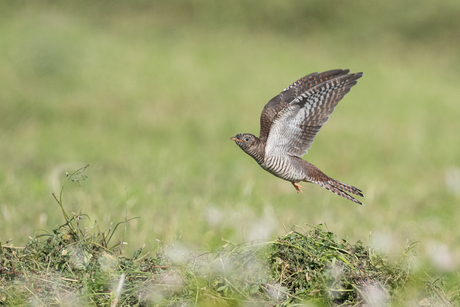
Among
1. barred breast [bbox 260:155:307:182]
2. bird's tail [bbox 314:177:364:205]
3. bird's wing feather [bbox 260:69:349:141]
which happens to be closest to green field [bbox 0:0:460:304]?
bird's tail [bbox 314:177:364:205]

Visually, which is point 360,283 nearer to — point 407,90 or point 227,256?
point 227,256

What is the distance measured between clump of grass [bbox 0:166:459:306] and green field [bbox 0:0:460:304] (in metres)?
0.26

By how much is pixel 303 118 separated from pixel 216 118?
41.3 ft

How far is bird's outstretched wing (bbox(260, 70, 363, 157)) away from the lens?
2.76 metres

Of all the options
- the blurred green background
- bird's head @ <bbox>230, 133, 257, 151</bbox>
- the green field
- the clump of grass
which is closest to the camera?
bird's head @ <bbox>230, 133, 257, 151</bbox>

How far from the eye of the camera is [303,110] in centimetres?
283

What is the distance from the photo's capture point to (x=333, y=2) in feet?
80.1

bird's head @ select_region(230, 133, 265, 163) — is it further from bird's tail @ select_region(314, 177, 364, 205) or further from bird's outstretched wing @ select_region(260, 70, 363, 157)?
bird's tail @ select_region(314, 177, 364, 205)

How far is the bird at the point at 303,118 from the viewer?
274 cm

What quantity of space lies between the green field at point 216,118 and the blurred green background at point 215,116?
0.18ft

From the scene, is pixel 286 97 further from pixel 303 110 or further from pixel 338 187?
pixel 338 187

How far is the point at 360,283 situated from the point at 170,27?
2185 cm

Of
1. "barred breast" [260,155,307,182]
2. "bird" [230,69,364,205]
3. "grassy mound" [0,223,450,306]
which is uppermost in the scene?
"bird" [230,69,364,205]

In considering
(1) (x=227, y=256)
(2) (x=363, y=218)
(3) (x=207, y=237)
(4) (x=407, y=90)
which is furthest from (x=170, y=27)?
(1) (x=227, y=256)
